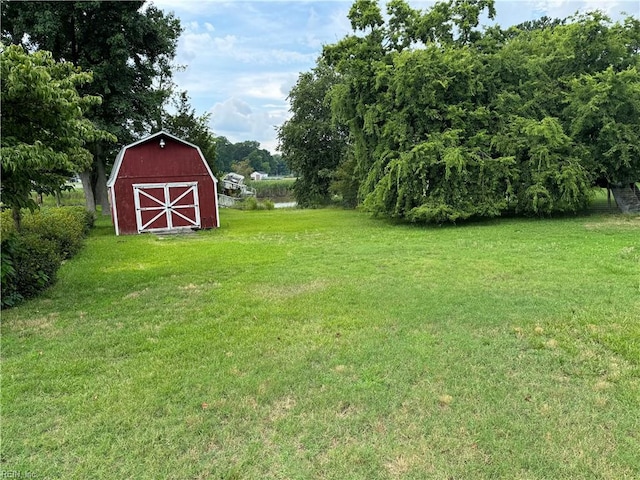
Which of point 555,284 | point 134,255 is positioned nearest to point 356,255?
point 555,284

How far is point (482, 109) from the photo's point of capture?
14023mm

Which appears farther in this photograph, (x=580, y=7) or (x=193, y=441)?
(x=580, y=7)

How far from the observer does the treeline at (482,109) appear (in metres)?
13.2

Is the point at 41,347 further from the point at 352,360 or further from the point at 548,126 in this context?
the point at 548,126

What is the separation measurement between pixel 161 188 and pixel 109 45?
6.93 metres

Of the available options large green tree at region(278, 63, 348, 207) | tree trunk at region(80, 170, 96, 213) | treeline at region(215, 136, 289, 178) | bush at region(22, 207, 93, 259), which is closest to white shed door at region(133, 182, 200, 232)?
bush at region(22, 207, 93, 259)

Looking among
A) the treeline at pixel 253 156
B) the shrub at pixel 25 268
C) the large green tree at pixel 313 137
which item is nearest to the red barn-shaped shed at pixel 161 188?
the shrub at pixel 25 268

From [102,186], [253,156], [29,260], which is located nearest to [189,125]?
[102,186]

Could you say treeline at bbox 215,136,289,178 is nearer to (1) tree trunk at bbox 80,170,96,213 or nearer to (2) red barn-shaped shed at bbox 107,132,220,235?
(1) tree trunk at bbox 80,170,96,213

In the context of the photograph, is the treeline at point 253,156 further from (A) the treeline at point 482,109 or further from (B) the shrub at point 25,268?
(B) the shrub at point 25,268

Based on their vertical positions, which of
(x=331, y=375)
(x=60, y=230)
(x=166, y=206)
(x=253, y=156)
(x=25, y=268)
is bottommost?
(x=331, y=375)

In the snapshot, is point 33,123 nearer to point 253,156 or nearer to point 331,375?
point 331,375

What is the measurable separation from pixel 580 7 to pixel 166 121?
1925 cm

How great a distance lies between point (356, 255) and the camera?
28.7ft
